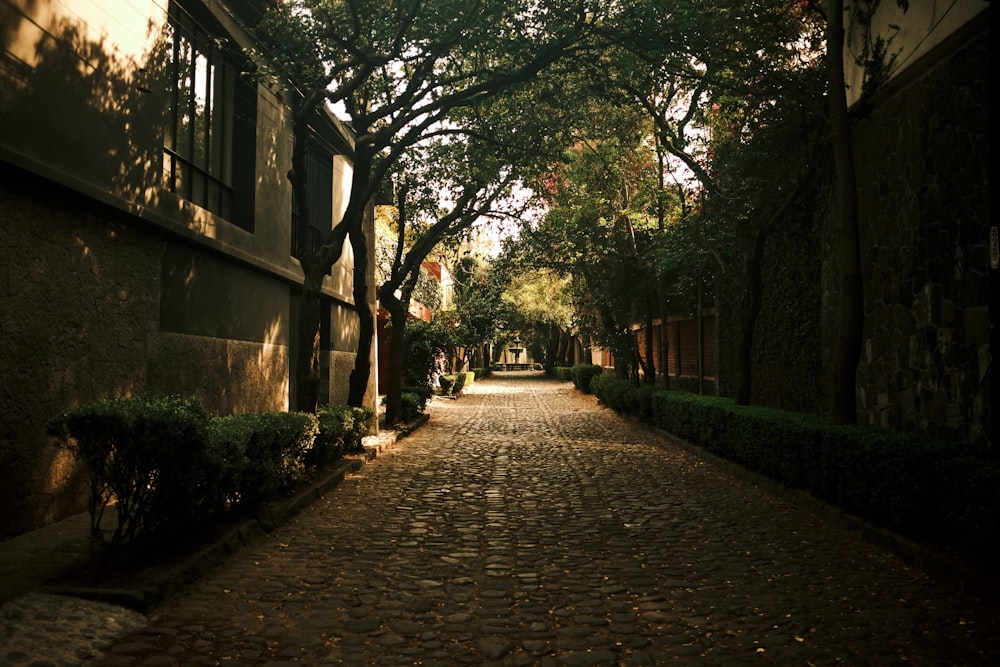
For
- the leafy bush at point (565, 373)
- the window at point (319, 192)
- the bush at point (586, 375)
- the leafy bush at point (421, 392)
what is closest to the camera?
the window at point (319, 192)

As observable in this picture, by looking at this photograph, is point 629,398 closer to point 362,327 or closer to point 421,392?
point 421,392

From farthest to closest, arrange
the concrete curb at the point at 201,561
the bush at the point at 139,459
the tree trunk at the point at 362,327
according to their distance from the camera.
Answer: the tree trunk at the point at 362,327, the bush at the point at 139,459, the concrete curb at the point at 201,561

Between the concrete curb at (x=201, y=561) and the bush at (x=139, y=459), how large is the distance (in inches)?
13.2

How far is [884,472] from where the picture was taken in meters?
6.82

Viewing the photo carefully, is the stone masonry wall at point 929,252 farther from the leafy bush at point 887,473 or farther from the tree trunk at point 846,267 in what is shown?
the leafy bush at point 887,473

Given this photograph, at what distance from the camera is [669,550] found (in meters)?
6.65

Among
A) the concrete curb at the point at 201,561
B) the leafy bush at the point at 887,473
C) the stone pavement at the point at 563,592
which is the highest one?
the leafy bush at the point at 887,473

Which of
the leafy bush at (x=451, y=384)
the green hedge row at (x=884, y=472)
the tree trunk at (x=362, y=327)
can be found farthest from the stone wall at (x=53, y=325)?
the leafy bush at (x=451, y=384)

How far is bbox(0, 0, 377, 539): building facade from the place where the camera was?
6.45m

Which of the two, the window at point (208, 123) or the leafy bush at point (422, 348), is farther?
the leafy bush at point (422, 348)

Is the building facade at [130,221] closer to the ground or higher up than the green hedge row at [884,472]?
higher up

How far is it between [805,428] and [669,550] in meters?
3.00

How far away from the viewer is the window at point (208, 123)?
10.0m

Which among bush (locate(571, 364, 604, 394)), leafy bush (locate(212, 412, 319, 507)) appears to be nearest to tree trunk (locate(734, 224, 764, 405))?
leafy bush (locate(212, 412, 319, 507))
